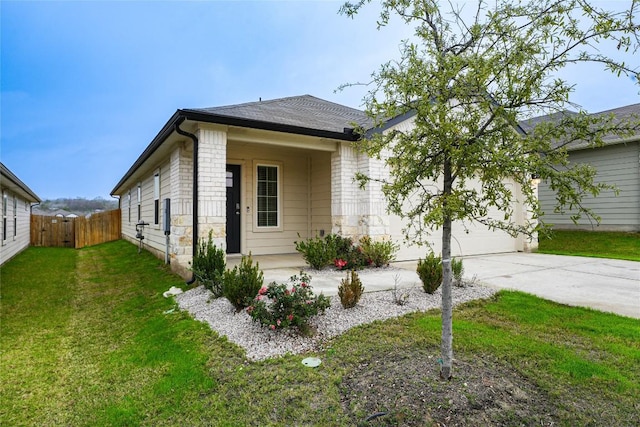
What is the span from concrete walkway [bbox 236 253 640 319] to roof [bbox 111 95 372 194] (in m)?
2.49

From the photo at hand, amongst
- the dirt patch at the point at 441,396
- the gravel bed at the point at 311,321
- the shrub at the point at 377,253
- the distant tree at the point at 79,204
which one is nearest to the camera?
the dirt patch at the point at 441,396

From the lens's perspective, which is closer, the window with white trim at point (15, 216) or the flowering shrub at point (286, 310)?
A: the flowering shrub at point (286, 310)

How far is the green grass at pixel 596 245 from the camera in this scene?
9133 millimetres

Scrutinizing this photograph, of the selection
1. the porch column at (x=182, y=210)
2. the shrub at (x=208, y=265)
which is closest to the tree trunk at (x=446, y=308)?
the shrub at (x=208, y=265)

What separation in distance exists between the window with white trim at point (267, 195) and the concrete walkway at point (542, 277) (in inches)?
41.7

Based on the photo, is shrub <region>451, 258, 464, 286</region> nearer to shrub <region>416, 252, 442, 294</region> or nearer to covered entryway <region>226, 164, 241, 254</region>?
shrub <region>416, 252, 442, 294</region>

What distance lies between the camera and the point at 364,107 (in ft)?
8.59

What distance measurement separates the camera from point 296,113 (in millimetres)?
7895

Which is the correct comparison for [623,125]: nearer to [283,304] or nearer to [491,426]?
[491,426]

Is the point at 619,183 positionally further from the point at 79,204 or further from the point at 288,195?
the point at 79,204

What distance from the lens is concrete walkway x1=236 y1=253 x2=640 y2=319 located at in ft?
15.3

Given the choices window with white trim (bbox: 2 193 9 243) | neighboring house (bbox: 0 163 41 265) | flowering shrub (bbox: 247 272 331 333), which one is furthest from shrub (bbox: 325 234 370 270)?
window with white trim (bbox: 2 193 9 243)

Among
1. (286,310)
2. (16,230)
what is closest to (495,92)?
(286,310)

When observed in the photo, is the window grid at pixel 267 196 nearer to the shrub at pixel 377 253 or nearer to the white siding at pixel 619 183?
the shrub at pixel 377 253
